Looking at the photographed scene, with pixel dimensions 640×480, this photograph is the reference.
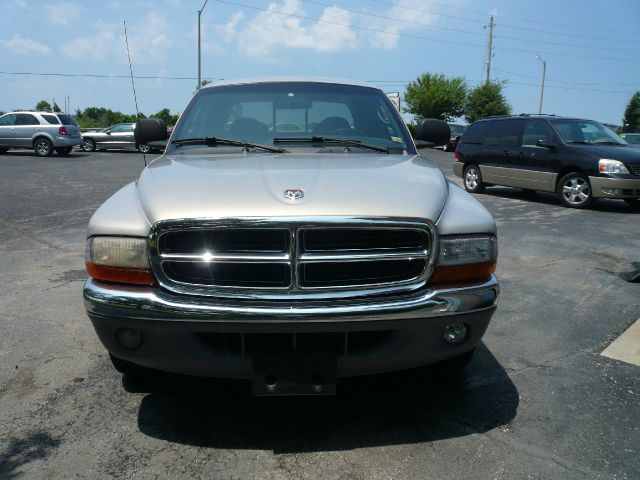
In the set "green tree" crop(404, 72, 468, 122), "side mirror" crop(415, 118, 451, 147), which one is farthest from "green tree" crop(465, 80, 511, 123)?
"side mirror" crop(415, 118, 451, 147)

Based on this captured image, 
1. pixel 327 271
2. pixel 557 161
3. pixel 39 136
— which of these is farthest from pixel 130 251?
pixel 39 136

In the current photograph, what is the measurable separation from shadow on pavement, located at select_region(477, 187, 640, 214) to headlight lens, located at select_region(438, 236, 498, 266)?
8.81m

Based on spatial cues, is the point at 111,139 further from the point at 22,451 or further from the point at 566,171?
the point at 22,451

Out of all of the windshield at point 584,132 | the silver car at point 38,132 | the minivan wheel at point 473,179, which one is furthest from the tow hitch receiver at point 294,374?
the silver car at point 38,132

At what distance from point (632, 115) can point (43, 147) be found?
9822 centimetres

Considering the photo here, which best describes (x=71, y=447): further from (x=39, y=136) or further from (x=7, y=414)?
(x=39, y=136)

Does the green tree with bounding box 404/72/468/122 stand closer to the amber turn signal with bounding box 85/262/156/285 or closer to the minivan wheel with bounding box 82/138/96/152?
the minivan wheel with bounding box 82/138/96/152

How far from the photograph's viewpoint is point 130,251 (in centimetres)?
248

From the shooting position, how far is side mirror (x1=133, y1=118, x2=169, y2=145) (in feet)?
14.0

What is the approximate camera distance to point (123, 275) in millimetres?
2506

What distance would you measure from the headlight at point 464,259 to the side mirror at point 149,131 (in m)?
2.70

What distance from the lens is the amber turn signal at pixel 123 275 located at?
248 centimetres

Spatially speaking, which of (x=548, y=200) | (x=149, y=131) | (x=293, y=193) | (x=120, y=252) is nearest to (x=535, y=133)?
(x=548, y=200)

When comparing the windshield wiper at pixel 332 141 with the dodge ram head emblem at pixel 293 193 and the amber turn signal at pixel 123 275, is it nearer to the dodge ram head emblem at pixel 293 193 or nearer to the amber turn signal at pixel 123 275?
the dodge ram head emblem at pixel 293 193
